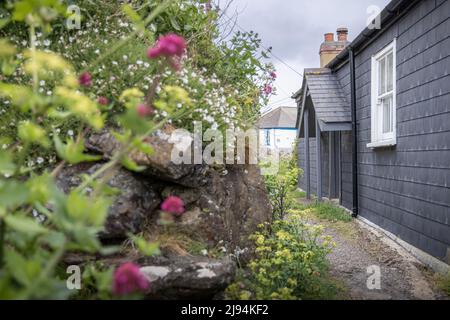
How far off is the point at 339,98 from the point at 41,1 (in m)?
7.82

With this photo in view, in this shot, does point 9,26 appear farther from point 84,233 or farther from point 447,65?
point 447,65

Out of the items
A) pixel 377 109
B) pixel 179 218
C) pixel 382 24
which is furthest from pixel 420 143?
pixel 179 218

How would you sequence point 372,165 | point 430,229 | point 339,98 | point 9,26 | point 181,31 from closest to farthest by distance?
point 9,26 → point 430,229 → point 181,31 → point 372,165 → point 339,98

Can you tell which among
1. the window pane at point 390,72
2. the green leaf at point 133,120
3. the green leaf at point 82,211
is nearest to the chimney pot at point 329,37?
the window pane at point 390,72

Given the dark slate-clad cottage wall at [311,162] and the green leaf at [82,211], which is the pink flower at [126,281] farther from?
the dark slate-clad cottage wall at [311,162]

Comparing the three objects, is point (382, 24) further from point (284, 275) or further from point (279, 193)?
point (284, 275)

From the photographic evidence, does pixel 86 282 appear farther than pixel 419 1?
No

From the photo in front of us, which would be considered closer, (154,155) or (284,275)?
(154,155)

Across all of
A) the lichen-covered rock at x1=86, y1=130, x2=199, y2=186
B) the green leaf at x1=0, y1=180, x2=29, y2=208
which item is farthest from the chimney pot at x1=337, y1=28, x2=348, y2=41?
the green leaf at x1=0, y1=180, x2=29, y2=208

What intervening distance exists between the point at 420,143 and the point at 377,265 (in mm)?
1531

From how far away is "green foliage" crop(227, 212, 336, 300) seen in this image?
3100mm

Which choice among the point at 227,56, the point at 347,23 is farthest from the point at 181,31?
the point at 347,23

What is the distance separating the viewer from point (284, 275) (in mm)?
3445

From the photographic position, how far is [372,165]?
709 centimetres
